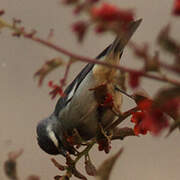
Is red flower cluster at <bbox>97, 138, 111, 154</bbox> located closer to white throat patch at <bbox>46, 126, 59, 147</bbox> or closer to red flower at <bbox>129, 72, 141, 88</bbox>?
red flower at <bbox>129, 72, 141, 88</bbox>

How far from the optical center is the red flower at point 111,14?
7.9 inches

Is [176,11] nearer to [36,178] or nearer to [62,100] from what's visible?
[36,178]

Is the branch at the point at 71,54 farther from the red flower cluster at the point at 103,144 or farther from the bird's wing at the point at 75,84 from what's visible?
the bird's wing at the point at 75,84

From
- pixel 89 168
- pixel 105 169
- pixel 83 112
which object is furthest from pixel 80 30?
pixel 83 112

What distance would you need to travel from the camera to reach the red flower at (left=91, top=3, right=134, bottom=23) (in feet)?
0.66

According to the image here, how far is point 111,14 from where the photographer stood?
8.0 inches

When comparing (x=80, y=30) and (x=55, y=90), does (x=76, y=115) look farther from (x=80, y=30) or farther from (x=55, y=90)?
(x=80, y=30)

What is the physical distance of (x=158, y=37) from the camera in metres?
0.22

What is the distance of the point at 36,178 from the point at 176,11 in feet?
0.87

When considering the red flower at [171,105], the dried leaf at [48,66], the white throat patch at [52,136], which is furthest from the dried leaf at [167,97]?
the white throat patch at [52,136]

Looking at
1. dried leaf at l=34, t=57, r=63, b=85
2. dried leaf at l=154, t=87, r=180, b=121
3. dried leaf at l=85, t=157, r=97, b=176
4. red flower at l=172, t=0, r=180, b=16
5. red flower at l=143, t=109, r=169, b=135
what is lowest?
dried leaf at l=85, t=157, r=97, b=176

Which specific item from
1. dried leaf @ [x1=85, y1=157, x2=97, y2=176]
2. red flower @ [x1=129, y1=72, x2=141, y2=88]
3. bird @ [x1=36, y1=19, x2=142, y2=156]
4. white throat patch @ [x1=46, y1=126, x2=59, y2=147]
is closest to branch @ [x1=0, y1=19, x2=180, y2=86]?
red flower @ [x1=129, y1=72, x2=141, y2=88]

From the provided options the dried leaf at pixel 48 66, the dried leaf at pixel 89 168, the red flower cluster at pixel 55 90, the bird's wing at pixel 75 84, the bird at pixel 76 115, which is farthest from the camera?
the bird's wing at pixel 75 84

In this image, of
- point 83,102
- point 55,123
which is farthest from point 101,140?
point 55,123
